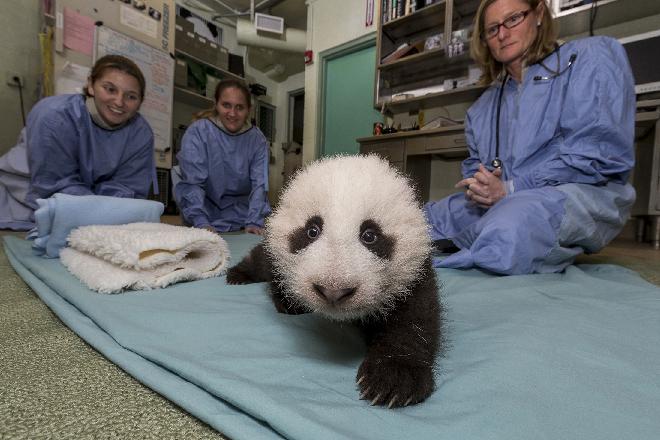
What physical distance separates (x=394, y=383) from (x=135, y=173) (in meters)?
2.06

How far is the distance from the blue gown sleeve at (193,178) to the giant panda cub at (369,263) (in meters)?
2.03

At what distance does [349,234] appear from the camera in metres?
0.48

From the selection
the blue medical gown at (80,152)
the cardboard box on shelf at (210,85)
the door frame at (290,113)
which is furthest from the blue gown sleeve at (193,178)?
the door frame at (290,113)

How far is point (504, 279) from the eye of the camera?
1104 mm

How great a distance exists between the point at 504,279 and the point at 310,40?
4433 millimetres

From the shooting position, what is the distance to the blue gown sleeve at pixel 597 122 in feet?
4.30

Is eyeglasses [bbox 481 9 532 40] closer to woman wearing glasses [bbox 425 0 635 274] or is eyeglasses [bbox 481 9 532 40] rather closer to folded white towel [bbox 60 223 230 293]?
woman wearing glasses [bbox 425 0 635 274]

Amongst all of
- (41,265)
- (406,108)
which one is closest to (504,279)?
(41,265)

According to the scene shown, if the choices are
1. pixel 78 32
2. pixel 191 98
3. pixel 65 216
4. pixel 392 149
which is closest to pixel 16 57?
pixel 78 32

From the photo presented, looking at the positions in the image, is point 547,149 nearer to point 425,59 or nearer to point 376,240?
point 376,240

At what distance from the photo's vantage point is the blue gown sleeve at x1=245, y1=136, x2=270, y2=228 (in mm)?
2617

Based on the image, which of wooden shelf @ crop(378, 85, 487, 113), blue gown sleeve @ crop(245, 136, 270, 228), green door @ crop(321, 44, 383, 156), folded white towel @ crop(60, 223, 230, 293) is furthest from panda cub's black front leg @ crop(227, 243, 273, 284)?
green door @ crop(321, 44, 383, 156)

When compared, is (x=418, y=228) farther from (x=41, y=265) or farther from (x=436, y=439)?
(x=41, y=265)

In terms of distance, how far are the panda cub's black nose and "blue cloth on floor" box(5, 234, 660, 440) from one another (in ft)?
0.46
